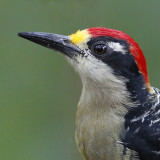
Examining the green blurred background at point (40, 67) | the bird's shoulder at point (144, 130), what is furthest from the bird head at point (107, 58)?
the green blurred background at point (40, 67)

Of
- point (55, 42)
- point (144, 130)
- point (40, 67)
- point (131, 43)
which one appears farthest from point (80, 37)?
point (40, 67)

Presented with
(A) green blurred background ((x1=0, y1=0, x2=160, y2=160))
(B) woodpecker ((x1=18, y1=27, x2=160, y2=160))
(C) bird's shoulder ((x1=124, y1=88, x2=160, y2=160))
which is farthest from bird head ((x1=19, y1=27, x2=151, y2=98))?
(A) green blurred background ((x1=0, y1=0, x2=160, y2=160))

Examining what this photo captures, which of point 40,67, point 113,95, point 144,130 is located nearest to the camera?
point 144,130

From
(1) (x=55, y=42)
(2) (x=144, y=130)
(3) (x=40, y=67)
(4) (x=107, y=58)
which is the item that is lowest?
(2) (x=144, y=130)

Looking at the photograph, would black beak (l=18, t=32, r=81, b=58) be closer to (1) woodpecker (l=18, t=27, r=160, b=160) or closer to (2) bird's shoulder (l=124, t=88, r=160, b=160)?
(1) woodpecker (l=18, t=27, r=160, b=160)

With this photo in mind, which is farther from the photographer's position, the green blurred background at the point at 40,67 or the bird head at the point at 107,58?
the green blurred background at the point at 40,67

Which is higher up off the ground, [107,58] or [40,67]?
[40,67]

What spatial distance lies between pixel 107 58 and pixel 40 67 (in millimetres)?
2026

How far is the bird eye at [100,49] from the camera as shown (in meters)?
4.21

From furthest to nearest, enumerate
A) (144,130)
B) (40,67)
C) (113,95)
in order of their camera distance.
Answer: (40,67) → (113,95) → (144,130)

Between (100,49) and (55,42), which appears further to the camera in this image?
(55,42)

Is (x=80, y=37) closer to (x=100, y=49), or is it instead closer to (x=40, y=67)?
(x=100, y=49)

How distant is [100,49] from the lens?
4219 mm

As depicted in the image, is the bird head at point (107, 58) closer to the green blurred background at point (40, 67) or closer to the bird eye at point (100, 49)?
the bird eye at point (100, 49)
